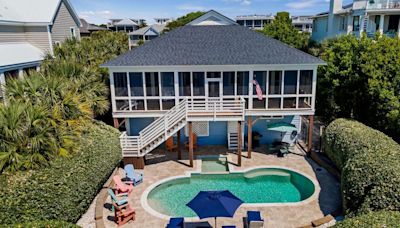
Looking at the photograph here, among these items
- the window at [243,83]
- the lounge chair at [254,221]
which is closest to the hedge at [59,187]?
the lounge chair at [254,221]

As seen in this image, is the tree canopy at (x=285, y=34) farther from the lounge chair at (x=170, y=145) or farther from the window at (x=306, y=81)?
the lounge chair at (x=170, y=145)

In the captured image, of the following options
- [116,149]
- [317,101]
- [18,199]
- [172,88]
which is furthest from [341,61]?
[18,199]

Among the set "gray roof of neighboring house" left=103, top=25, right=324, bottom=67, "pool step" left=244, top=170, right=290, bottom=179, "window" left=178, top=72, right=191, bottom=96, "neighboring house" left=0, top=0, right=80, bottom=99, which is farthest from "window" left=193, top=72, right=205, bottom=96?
"neighboring house" left=0, top=0, right=80, bottom=99

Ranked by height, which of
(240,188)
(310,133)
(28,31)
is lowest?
(240,188)

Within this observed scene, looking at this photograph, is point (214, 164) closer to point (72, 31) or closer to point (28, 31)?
point (28, 31)

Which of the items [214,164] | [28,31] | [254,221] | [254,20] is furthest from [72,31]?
[254,20]

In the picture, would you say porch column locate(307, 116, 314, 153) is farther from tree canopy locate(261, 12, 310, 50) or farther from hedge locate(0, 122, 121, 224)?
tree canopy locate(261, 12, 310, 50)
